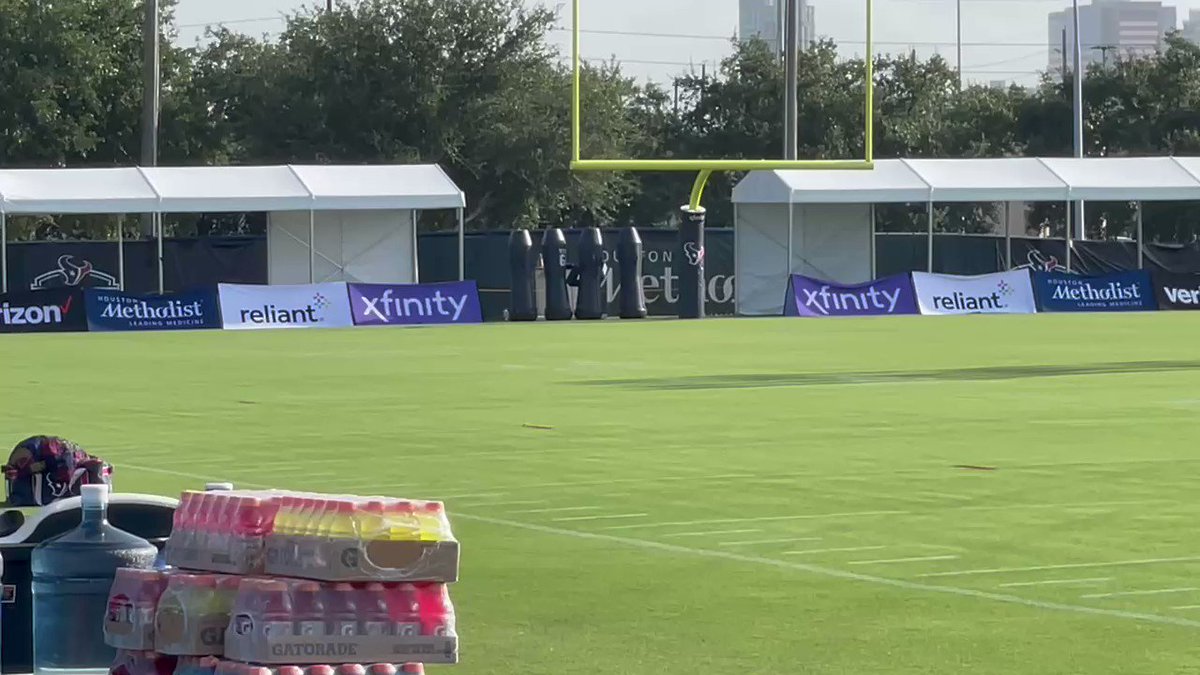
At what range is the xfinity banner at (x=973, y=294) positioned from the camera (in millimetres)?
46281

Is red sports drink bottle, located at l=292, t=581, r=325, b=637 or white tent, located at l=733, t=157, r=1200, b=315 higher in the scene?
white tent, located at l=733, t=157, r=1200, b=315

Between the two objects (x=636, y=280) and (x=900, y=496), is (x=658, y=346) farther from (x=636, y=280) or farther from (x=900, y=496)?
(x=900, y=496)

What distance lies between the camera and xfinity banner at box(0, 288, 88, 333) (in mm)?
40312

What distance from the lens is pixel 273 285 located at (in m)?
44.9

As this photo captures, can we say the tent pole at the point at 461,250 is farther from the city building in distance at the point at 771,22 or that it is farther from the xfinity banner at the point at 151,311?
the city building in distance at the point at 771,22

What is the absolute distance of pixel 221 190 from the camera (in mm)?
43969

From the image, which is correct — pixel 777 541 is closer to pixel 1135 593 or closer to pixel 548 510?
pixel 548 510

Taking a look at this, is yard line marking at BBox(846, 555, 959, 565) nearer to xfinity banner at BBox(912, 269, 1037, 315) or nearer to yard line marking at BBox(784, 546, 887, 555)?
yard line marking at BBox(784, 546, 887, 555)

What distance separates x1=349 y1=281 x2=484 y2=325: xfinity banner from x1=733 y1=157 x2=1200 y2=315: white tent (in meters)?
7.36

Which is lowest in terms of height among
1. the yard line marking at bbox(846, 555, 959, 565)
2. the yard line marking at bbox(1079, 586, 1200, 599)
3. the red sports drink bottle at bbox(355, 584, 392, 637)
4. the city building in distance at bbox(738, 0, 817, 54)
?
the yard line marking at bbox(1079, 586, 1200, 599)

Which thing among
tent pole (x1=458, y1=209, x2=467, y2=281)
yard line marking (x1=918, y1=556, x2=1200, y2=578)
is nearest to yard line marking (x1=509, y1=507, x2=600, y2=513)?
yard line marking (x1=918, y1=556, x2=1200, y2=578)

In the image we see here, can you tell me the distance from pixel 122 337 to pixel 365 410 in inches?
694

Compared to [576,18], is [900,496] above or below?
below

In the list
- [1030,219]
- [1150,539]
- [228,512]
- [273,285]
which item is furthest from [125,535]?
[1030,219]
